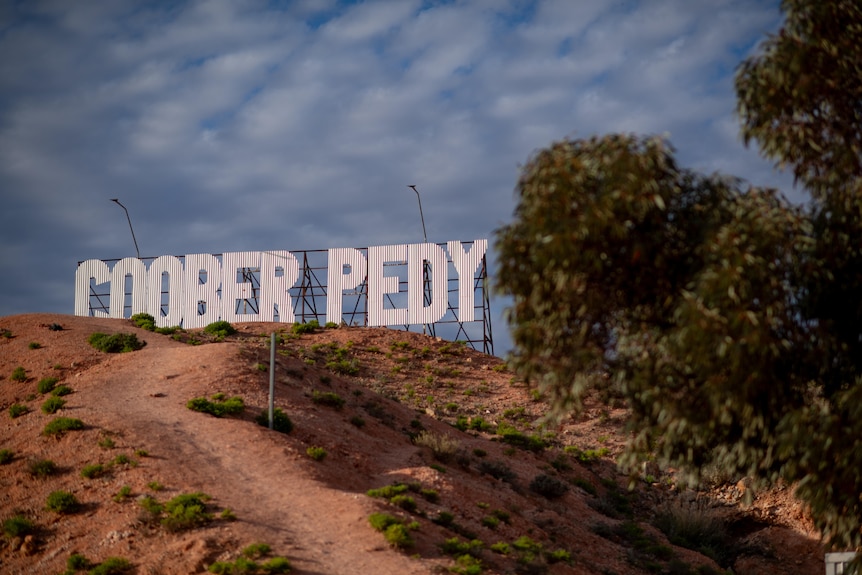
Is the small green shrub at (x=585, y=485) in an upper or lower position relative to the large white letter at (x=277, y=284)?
lower

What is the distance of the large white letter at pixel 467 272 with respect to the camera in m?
50.9

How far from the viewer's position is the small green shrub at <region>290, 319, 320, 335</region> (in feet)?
176

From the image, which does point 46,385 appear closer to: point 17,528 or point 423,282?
point 17,528

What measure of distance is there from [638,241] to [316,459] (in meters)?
14.0

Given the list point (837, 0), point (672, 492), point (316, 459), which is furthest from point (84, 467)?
point (672, 492)

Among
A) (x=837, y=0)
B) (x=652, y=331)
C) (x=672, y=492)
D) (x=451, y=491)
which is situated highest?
(x=837, y=0)

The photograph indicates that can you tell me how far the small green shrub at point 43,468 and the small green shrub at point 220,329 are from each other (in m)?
27.1

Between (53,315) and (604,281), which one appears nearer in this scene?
(604,281)

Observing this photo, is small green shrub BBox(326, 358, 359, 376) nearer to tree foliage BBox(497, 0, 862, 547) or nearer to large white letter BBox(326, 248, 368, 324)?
large white letter BBox(326, 248, 368, 324)

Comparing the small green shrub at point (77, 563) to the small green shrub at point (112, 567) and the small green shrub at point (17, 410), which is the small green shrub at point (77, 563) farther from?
the small green shrub at point (17, 410)

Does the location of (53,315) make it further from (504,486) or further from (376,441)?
(504,486)

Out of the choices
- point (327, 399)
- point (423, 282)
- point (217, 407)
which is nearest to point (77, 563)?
Answer: point (217, 407)

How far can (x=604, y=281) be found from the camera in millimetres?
14297

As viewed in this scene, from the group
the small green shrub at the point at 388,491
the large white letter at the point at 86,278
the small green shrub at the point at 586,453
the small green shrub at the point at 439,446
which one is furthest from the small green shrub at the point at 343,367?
the small green shrub at the point at 388,491
